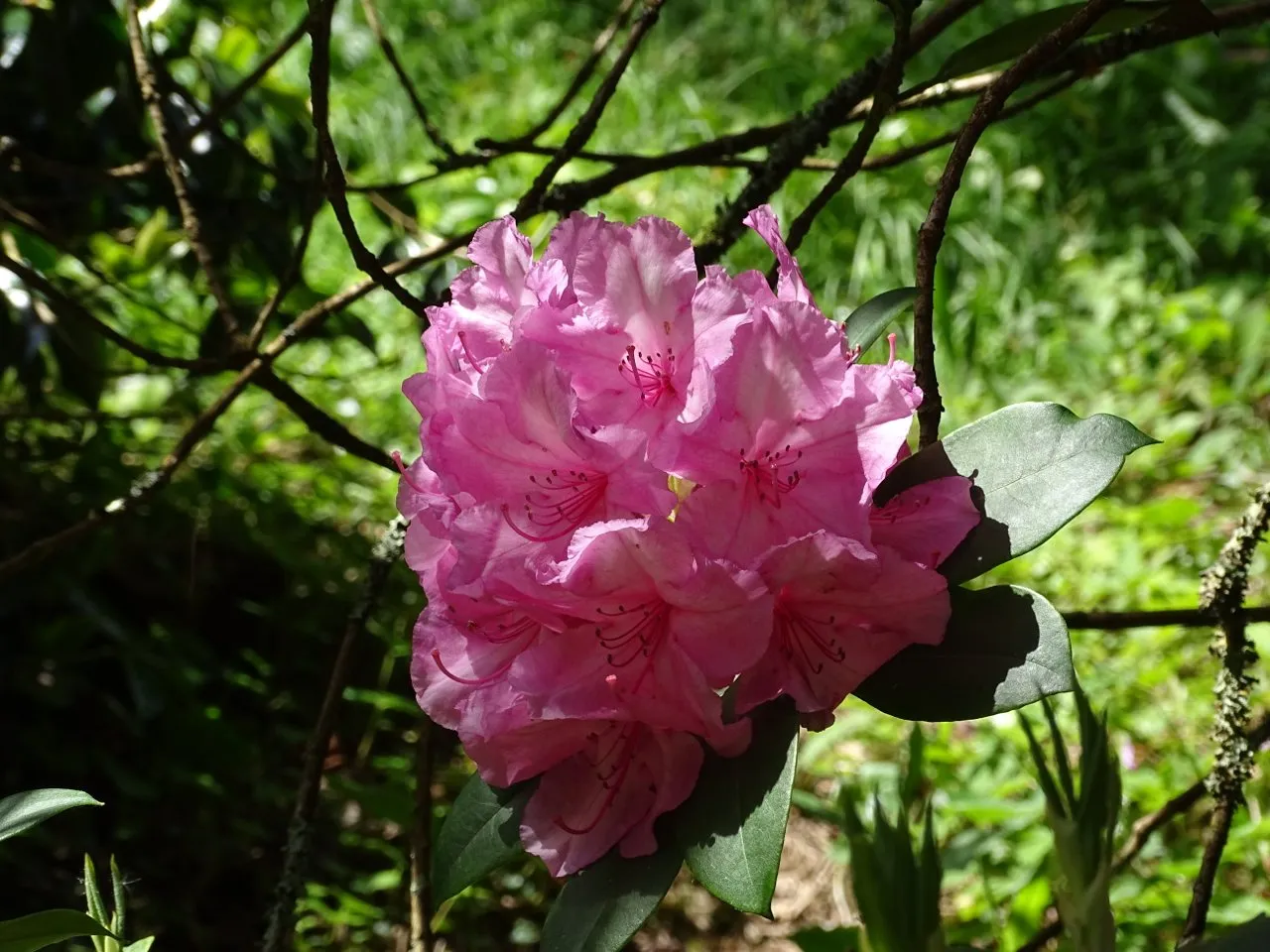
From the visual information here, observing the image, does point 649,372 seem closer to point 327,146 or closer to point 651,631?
point 651,631

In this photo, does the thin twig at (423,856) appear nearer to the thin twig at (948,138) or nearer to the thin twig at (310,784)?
the thin twig at (310,784)

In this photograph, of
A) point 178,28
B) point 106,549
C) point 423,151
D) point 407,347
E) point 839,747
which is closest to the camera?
point 178,28

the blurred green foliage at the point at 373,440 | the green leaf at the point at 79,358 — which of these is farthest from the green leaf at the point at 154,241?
the green leaf at the point at 79,358

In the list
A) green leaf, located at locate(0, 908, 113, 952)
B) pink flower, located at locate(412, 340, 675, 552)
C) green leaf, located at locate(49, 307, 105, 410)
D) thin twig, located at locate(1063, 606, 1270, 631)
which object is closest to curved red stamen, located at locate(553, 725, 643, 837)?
pink flower, located at locate(412, 340, 675, 552)

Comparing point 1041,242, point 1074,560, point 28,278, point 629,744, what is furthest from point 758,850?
point 1041,242

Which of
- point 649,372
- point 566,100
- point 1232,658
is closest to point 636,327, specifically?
point 649,372

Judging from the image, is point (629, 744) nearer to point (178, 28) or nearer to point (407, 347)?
point (178, 28)

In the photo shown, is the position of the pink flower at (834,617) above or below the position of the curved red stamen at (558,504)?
below
